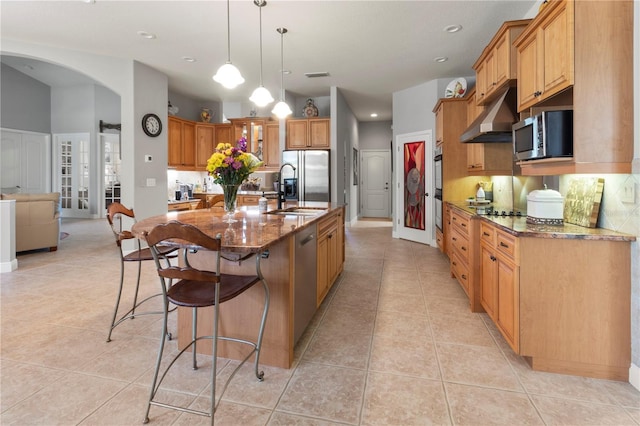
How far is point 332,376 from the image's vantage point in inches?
75.2

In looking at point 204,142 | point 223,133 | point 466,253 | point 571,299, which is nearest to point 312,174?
point 223,133

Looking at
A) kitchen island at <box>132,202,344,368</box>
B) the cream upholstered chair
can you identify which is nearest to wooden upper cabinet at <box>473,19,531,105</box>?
kitchen island at <box>132,202,344,368</box>

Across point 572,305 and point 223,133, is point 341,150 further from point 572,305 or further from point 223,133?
point 572,305

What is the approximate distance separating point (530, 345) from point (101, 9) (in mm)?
4917

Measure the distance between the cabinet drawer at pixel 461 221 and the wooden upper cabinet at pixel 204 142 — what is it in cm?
537

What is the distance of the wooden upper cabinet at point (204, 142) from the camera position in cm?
714

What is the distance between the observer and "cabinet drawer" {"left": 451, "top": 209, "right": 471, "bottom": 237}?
304cm

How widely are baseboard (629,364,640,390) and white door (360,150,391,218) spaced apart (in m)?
8.35

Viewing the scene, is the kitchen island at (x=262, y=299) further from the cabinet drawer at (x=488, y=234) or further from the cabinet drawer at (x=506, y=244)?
the cabinet drawer at (x=488, y=234)

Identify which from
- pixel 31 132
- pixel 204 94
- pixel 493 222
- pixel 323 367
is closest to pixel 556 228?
pixel 493 222

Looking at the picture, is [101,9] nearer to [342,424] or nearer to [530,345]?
[342,424]

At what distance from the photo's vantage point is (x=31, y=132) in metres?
8.58

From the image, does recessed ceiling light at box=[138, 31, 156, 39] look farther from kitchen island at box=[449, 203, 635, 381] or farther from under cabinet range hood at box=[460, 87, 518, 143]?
kitchen island at box=[449, 203, 635, 381]

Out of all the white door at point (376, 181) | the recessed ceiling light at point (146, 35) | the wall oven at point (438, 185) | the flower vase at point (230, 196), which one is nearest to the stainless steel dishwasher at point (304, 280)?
the flower vase at point (230, 196)
